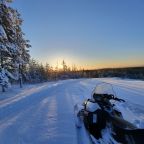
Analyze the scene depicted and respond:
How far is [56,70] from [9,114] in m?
124

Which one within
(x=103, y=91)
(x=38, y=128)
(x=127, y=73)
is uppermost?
(x=127, y=73)

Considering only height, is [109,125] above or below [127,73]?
below

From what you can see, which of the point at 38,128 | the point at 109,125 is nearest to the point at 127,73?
the point at 38,128

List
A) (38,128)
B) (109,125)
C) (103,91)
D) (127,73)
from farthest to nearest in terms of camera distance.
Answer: (127,73), (103,91), (38,128), (109,125)

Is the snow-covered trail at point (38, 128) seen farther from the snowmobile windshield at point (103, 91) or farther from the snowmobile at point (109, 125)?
the snowmobile windshield at point (103, 91)

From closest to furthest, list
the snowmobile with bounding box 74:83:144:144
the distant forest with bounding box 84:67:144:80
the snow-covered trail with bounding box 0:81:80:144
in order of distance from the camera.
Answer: the snowmobile with bounding box 74:83:144:144 < the snow-covered trail with bounding box 0:81:80:144 < the distant forest with bounding box 84:67:144:80

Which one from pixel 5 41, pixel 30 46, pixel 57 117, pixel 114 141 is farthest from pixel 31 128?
pixel 30 46

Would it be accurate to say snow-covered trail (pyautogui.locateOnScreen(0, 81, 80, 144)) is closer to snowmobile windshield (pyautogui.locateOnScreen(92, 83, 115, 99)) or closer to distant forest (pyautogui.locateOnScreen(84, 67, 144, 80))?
snowmobile windshield (pyautogui.locateOnScreen(92, 83, 115, 99))

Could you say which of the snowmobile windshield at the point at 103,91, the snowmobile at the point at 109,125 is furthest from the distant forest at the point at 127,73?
the snowmobile at the point at 109,125

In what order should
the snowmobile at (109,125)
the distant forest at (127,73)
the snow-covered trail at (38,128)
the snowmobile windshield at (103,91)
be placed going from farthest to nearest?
the distant forest at (127,73)
the snowmobile windshield at (103,91)
the snow-covered trail at (38,128)
the snowmobile at (109,125)

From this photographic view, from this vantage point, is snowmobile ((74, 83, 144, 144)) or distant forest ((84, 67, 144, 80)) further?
distant forest ((84, 67, 144, 80))

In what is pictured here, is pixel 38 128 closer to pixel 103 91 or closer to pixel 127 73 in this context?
pixel 103 91

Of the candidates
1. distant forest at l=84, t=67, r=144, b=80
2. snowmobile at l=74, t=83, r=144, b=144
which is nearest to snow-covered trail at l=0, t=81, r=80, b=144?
snowmobile at l=74, t=83, r=144, b=144

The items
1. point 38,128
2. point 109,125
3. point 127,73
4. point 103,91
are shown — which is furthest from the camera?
point 127,73
